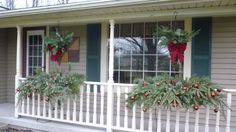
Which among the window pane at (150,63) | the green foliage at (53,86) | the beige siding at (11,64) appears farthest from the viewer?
the beige siding at (11,64)

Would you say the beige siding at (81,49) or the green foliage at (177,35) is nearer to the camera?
the green foliage at (177,35)

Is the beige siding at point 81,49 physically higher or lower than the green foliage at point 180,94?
higher

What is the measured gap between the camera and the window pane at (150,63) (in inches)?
230

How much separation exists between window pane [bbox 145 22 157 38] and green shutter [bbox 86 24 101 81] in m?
1.13

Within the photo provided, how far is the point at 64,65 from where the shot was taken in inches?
274

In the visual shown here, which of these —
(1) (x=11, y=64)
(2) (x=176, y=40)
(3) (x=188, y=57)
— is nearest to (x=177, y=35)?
(2) (x=176, y=40)

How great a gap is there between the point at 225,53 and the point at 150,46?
1506mm

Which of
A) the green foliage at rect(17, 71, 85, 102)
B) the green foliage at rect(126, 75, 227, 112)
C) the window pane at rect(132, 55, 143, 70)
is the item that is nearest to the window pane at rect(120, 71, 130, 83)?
the window pane at rect(132, 55, 143, 70)

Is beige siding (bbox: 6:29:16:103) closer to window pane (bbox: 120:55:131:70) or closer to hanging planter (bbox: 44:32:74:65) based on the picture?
hanging planter (bbox: 44:32:74:65)

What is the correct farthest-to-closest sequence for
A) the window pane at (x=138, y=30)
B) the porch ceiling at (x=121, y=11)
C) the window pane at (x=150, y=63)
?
the window pane at (x=138, y=30)
the window pane at (x=150, y=63)
the porch ceiling at (x=121, y=11)

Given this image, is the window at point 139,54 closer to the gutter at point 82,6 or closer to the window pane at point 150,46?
the window pane at point 150,46

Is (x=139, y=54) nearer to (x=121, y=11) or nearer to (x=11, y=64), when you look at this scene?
(x=121, y=11)

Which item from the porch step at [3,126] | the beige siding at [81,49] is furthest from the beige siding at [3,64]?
the beige siding at [81,49]

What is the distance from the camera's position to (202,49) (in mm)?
5312
